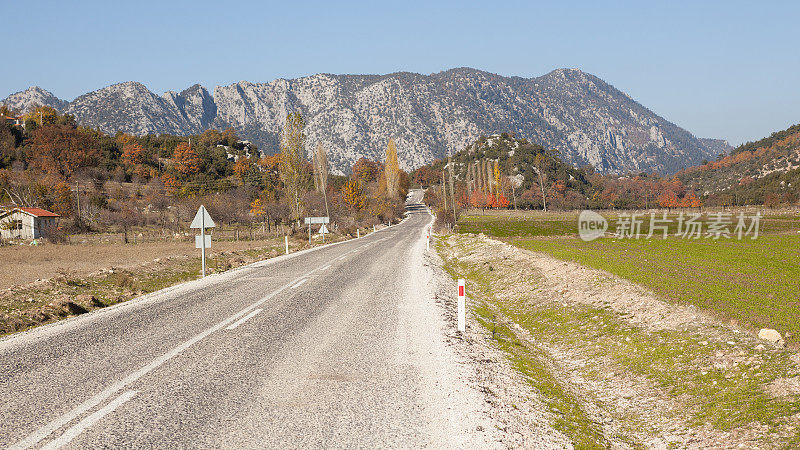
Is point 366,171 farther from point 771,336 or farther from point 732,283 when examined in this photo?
point 771,336

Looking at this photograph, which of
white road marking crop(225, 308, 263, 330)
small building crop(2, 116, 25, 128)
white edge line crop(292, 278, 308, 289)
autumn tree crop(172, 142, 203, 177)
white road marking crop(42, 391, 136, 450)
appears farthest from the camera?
autumn tree crop(172, 142, 203, 177)

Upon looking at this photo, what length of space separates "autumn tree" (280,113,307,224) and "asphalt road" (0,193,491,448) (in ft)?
134

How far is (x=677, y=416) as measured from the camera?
19.0 feet

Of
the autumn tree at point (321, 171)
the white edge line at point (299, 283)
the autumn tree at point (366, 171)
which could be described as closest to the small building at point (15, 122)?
the autumn tree at point (321, 171)

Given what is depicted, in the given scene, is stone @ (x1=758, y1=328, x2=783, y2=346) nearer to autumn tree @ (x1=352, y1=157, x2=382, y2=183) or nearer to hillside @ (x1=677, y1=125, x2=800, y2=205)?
hillside @ (x1=677, y1=125, x2=800, y2=205)

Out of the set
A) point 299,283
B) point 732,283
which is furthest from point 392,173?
→ point 732,283

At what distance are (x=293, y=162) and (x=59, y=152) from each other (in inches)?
2849

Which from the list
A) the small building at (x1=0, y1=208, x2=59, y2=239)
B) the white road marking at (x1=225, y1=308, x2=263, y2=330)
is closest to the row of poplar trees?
the small building at (x1=0, y1=208, x2=59, y2=239)

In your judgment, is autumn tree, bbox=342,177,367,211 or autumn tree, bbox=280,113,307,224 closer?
autumn tree, bbox=280,113,307,224

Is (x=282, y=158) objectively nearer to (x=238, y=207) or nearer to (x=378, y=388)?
(x=238, y=207)

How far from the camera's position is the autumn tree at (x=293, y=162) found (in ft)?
169

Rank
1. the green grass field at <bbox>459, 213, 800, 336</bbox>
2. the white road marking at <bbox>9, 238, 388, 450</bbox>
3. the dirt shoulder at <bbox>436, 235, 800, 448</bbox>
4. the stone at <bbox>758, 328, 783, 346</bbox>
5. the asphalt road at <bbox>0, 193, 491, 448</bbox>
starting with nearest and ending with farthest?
the white road marking at <bbox>9, 238, 388, 450</bbox>
the asphalt road at <bbox>0, 193, 491, 448</bbox>
the dirt shoulder at <bbox>436, 235, 800, 448</bbox>
the stone at <bbox>758, 328, 783, 346</bbox>
the green grass field at <bbox>459, 213, 800, 336</bbox>

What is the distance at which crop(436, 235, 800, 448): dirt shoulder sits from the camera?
5.26 meters

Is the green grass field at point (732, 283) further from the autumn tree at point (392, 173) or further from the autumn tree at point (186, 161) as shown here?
the autumn tree at point (186, 161)
